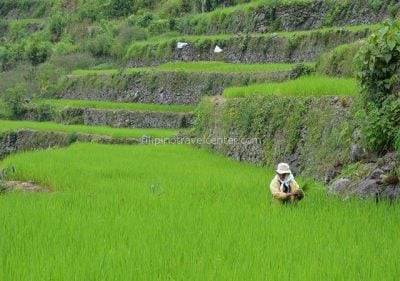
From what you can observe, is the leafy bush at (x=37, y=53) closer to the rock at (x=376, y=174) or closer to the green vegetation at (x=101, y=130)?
the green vegetation at (x=101, y=130)

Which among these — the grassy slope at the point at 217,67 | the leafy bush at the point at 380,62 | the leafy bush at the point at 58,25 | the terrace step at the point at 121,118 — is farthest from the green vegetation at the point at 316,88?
the leafy bush at the point at 58,25

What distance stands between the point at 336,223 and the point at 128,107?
17411 millimetres

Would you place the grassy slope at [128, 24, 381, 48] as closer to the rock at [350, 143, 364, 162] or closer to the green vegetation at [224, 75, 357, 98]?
the green vegetation at [224, 75, 357, 98]

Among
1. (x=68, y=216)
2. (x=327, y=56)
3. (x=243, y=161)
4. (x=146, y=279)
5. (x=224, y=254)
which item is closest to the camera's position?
(x=146, y=279)

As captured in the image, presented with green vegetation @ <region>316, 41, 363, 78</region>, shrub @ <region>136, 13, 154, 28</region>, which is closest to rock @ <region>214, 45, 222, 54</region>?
green vegetation @ <region>316, 41, 363, 78</region>

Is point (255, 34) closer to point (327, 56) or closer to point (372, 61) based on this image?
point (327, 56)

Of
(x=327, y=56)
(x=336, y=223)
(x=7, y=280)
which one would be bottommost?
(x=327, y=56)

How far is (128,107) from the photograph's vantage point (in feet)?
72.6

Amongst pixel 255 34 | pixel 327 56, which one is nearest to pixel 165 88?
pixel 255 34

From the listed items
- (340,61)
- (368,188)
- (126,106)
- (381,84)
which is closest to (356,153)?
(381,84)

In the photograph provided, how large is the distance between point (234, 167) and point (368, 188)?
4845 mm

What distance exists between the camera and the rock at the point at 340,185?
6934 mm

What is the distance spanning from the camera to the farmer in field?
614 centimetres

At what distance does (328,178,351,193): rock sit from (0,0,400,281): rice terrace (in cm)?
4
